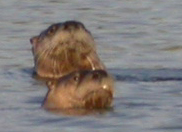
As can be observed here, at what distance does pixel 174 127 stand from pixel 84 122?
2.75ft

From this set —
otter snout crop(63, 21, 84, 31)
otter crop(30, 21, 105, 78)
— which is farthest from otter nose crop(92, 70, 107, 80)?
otter snout crop(63, 21, 84, 31)

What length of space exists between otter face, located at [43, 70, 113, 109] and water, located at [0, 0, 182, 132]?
0.16 meters

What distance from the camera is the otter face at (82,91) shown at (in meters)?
11.4

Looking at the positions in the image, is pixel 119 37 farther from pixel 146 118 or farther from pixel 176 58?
pixel 146 118

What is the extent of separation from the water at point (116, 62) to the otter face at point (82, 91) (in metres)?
0.16

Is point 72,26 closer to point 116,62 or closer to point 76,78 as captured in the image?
point 116,62

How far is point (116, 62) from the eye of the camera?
587 inches

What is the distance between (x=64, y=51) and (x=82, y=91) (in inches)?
97.7

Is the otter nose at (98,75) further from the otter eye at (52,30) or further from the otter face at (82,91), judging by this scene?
the otter eye at (52,30)

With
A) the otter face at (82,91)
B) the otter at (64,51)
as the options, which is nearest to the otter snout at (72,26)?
the otter at (64,51)

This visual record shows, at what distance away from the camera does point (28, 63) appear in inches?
602

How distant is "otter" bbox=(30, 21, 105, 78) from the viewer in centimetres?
1362

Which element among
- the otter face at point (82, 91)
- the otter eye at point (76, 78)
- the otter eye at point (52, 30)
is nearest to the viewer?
the otter face at point (82, 91)

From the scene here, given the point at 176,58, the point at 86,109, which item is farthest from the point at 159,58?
the point at 86,109
